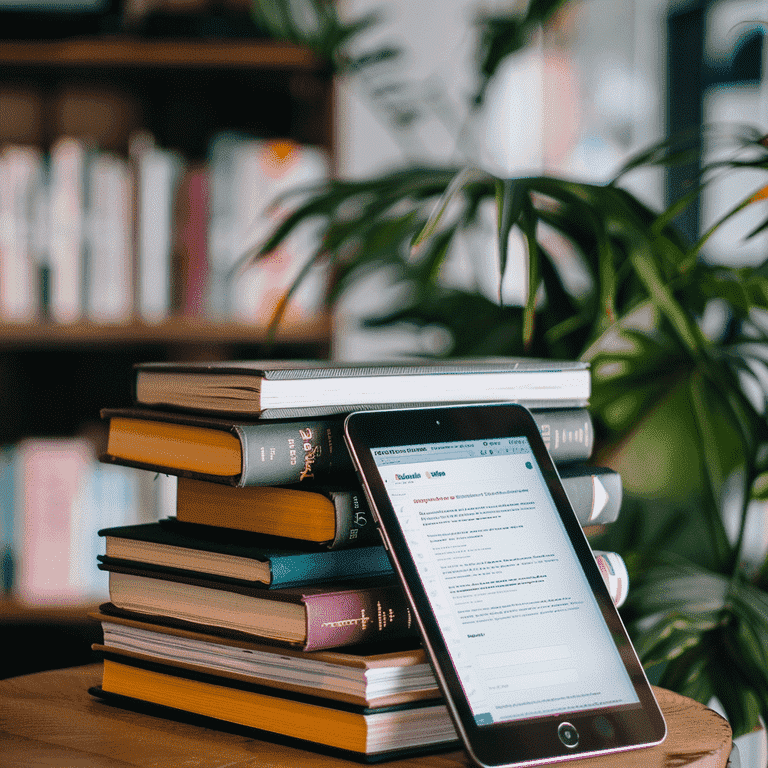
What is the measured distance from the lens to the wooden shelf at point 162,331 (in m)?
1.46

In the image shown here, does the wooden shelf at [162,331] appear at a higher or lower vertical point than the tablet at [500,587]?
higher

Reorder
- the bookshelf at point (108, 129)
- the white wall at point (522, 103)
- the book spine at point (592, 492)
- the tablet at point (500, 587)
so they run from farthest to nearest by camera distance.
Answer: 1. the white wall at point (522, 103)
2. the bookshelf at point (108, 129)
3. the book spine at point (592, 492)
4. the tablet at point (500, 587)

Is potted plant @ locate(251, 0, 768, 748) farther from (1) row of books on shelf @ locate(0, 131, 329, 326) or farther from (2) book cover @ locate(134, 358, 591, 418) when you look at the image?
(1) row of books on shelf @ locate(0, 131, 329, 326)

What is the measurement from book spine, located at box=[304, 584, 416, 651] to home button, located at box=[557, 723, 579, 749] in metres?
0.09

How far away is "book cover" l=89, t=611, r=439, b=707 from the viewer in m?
0.50

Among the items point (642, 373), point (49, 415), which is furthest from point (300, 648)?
point (49, 415)

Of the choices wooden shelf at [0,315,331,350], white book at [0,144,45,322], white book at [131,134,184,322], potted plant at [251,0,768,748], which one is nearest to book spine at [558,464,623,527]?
potted plant at [251,0,768,748]

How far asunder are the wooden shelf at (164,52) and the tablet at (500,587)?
1.06m

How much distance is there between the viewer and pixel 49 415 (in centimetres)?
177

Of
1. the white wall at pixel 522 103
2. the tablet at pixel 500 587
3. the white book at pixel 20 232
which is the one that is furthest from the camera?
the white wall at pixel 522 103

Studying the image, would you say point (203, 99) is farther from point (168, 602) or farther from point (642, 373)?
point (168, 602)

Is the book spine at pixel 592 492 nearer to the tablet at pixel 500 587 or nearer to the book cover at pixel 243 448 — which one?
the tablet at pixel 500 587

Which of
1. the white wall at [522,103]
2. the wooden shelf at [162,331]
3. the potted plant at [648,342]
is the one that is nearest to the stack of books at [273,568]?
the potted plant at [648,342]

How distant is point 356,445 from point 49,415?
138 cm
